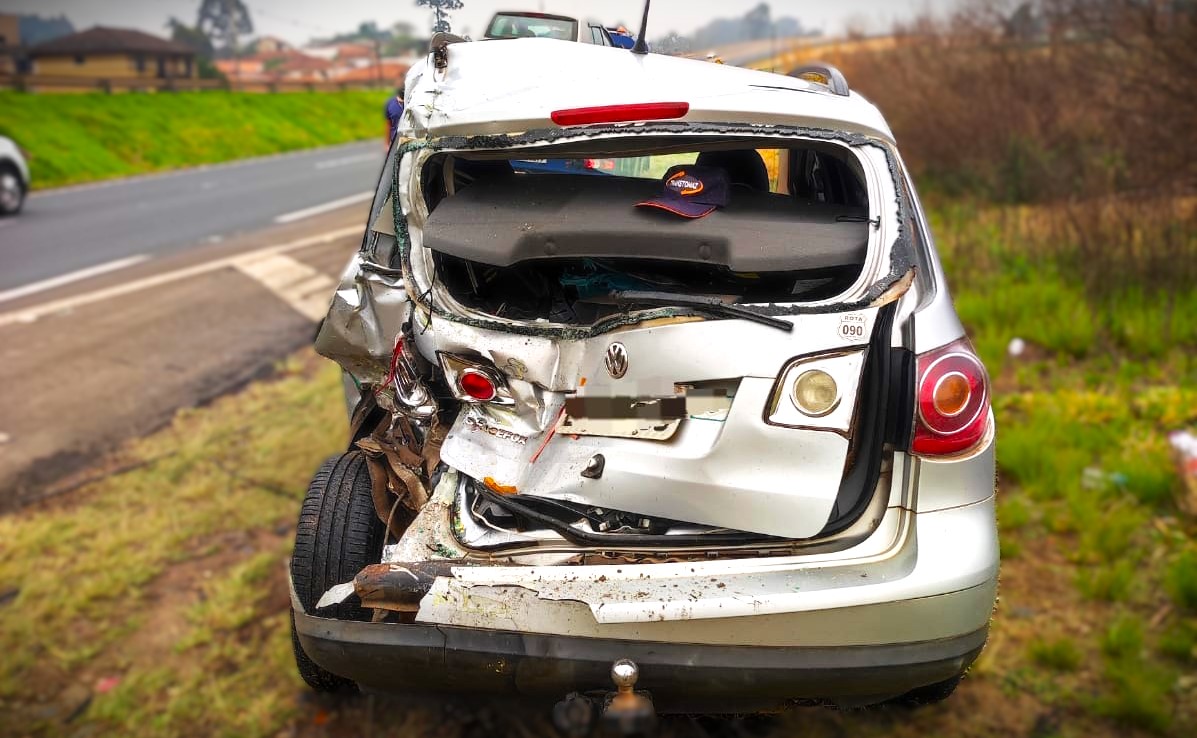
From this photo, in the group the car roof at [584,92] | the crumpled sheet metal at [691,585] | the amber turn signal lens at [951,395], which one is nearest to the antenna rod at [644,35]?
the car roof at [584,92]

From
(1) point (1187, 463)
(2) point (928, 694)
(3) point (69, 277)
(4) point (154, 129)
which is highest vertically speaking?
(2) point (928, 694)

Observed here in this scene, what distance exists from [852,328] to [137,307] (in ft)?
25.6

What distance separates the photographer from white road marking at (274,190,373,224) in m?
13.8

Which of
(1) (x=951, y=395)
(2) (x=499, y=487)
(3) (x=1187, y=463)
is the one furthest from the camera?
(3) (x=1187, y=463)

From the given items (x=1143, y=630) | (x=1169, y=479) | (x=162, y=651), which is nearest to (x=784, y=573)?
(x=1143, y=630)

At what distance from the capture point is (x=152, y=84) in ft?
97.0

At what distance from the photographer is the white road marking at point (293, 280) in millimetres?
8781

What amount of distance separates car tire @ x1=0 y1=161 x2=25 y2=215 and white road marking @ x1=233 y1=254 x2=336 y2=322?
5.59 metres

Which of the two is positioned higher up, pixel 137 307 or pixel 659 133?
pixel 659 133

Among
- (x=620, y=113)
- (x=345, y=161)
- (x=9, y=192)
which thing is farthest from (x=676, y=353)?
(x=345, y=161)

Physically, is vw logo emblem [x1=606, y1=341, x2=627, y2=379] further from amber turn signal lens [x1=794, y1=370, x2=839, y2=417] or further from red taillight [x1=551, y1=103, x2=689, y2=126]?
red taillight [x1=551, y1=103, x2=689, y2=126]

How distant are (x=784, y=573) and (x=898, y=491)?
0.35 metres

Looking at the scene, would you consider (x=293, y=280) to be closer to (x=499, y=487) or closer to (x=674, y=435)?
(x=499, y=487)

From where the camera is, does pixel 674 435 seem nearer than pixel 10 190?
Yes
